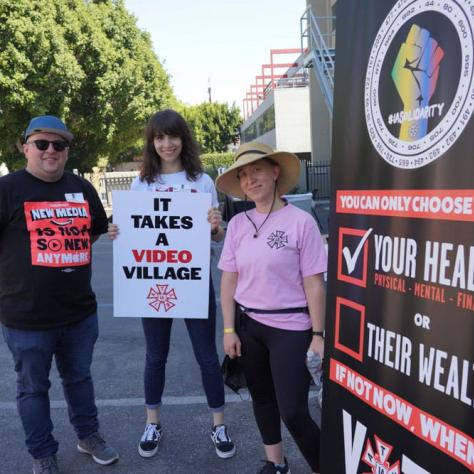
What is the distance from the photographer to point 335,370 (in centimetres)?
209

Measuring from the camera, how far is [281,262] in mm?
2330

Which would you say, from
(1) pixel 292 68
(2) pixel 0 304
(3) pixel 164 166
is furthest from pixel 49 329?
(1) pixel 292 68

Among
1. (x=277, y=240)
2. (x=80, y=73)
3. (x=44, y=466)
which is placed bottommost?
(x=44, y=466)

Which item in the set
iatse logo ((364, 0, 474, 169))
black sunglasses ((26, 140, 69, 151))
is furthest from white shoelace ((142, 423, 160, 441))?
iatse logo ((364, 0, 474, 169))

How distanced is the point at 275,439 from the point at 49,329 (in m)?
1.35

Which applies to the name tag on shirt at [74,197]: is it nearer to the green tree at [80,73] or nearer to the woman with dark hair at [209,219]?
the woman with dark hair at [209,219]

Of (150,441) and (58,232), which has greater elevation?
(58,232)

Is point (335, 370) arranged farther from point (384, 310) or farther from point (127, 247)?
point (127, 247)

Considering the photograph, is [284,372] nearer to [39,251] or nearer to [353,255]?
[353,255]

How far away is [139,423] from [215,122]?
58199mm

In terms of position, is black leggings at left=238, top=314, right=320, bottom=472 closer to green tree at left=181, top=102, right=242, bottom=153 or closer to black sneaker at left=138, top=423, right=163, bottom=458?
black sneaker at left=138, top=423, right=163, bottom=458

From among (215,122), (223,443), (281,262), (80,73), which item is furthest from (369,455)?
(215,122)

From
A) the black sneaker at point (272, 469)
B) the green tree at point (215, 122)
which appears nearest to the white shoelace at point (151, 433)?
the black sneaker at point (272, 469)

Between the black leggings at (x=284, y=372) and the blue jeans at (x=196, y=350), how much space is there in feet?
1.60
